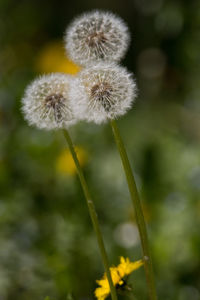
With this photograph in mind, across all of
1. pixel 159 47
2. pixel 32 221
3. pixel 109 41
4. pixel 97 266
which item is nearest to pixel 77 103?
pixel 109 41

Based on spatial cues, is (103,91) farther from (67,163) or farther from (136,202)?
(67,163)

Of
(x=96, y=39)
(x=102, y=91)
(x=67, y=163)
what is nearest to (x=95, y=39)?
(x=96, y=39)

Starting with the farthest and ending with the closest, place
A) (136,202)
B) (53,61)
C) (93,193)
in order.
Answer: (53,61) → (93,193) → (136,202)

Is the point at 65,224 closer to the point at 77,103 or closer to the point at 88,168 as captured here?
the point at 88,168

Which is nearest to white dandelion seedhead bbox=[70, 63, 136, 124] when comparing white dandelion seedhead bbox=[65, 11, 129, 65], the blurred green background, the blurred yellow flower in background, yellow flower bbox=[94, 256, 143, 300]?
white dandelion seedhead bbox=[65, 11, 129, 65]

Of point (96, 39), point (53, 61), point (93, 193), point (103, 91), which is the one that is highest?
point (53, 61)

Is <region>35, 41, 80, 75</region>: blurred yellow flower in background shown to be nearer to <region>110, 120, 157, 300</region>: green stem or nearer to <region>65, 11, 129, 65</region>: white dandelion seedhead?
<region>65, 11, 129, 65</region>: white dandelion seedhead

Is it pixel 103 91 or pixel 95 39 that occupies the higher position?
pixel 95 39
